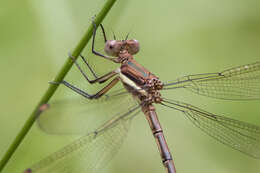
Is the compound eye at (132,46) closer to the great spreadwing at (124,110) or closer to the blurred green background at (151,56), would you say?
the great spreadwing at (124,110)

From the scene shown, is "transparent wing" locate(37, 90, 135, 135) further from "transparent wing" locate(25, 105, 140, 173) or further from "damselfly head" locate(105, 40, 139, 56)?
"damselfly head" locate(105, 40, 139, 56)

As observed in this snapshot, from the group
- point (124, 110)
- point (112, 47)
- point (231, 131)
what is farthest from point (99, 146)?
point (231, 131)

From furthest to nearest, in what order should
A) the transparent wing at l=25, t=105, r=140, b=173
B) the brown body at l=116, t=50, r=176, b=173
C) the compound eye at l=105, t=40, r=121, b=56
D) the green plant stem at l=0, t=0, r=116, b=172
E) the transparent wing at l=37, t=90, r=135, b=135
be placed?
the brown body at l=116, t=50, r=176, b=173, the compound eye at l=105, t=40, r=121, b=56, the transparent wing at l=25, t=105, r=140, b=173, the transparent wing at l=37, t=90, r=135, b=135, the green plant stem at l=0, t=0, r=116, b=172

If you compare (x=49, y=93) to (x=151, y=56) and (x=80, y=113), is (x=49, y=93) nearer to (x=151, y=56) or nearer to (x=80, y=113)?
(x=80, y=113)

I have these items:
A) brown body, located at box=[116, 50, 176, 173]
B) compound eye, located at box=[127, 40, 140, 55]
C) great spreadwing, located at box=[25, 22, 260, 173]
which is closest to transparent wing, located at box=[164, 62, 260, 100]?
great spreadwing, located at box=[25, 22, 260, 173]

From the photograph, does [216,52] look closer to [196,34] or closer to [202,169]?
[196,34]

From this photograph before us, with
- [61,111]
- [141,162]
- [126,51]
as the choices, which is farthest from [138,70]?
[141,162]
